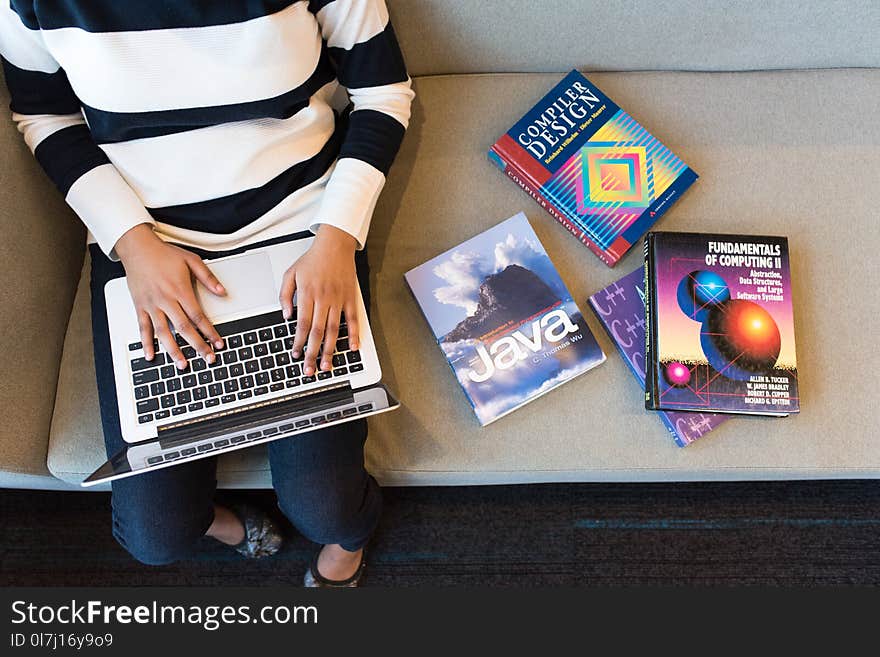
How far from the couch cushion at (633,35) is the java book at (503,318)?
0.30 m

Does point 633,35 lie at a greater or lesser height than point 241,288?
greater

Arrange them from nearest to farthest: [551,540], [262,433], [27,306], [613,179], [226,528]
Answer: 1. [262,433]
2. [27,306]
3. [613,179]
4. [226,528]
5. [551,540]

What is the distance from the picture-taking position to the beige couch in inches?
38.7

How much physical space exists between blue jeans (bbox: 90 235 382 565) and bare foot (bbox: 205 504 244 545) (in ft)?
0.53

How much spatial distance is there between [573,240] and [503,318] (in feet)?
0.59

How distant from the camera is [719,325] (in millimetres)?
986

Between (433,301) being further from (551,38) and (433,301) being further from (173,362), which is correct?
(551,38)

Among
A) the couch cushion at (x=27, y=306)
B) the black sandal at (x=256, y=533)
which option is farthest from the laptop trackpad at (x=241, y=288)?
the black sandal at (x=256, y=533)

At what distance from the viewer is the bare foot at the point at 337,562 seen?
122 cm

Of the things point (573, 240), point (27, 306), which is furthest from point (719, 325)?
point (27, 306)

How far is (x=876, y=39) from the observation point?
1.10 meters

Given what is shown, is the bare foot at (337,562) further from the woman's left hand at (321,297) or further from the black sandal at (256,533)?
the woman's left hand at (321,297)

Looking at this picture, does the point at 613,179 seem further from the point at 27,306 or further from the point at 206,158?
the point at 27,306

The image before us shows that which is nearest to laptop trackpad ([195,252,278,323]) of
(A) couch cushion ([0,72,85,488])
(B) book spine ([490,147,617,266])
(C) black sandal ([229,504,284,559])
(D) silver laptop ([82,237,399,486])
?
(D) silver laptop ([82,237,399,486])
